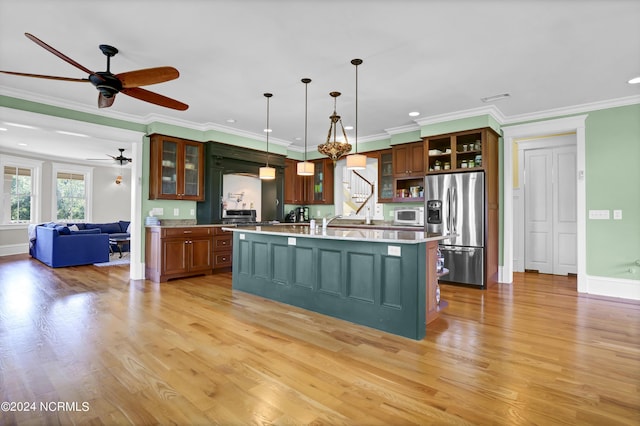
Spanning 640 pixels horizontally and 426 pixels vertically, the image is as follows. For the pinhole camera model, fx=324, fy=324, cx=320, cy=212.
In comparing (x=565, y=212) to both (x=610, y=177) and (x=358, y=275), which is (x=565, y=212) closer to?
(x=610, y=177)

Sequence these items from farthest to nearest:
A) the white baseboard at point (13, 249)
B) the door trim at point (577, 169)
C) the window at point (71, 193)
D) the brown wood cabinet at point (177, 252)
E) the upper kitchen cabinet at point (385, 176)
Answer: the window at point (71, 193), the white baseboard at point (13, 249), the upper kitchen cabinet at point (385, 176), the brown wood cabinet at point (177, 252), the door trim at point (577, 169)

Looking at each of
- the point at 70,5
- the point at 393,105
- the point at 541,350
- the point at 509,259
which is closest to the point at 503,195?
the point at 509,259

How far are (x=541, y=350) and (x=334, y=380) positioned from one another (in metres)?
1.83

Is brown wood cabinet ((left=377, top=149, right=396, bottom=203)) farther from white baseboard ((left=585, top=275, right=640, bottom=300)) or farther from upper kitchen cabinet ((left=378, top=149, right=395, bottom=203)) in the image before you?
white baseboard ((left=585, top=275, right=640, bottom=300))

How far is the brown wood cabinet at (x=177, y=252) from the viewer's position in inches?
212

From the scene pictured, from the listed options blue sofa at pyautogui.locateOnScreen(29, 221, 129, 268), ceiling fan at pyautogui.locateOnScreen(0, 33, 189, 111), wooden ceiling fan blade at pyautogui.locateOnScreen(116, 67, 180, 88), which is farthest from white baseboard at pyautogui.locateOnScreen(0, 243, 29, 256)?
wooden ceiling fan blade at pyautogui.locateOnScreen(116, 67, 180, 88)

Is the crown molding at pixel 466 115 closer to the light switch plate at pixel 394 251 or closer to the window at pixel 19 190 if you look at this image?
the light switch plate at pixel 394 251

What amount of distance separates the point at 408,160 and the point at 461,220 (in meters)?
1.59

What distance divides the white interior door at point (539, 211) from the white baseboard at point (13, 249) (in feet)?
41.2

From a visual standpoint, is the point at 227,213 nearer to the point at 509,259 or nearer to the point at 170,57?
the point at 170,57

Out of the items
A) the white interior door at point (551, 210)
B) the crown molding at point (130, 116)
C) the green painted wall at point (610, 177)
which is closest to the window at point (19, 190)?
the crown molding at point (130, 116)

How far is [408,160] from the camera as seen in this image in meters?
6.13

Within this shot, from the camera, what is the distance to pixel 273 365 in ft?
8.02

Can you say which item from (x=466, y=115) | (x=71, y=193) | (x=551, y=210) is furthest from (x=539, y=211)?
(x=71, y=193)
